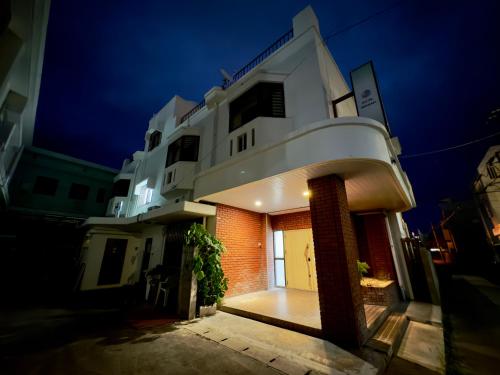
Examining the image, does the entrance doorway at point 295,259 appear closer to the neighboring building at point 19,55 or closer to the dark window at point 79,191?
the neighboring building at point 19,55

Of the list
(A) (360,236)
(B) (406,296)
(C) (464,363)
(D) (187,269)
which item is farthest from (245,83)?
(B) (406,296)

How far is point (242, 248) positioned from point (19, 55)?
26.3 feet

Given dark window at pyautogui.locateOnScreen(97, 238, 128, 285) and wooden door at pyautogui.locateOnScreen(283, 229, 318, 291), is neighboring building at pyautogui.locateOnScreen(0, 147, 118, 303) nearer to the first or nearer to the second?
dark window at pyautogui.locateOnScreen(97, 238, 128, 285)

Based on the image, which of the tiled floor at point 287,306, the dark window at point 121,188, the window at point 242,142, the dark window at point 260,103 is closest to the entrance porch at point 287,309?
the tiled floor at point 287,306

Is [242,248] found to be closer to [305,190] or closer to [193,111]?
[305,190]

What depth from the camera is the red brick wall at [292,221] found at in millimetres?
8469

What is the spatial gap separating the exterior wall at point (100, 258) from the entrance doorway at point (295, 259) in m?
8.36

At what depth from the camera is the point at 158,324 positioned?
5.21 metres

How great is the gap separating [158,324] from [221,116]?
27.0 feet

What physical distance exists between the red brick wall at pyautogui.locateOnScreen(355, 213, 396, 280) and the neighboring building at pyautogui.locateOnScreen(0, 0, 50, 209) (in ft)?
36.9

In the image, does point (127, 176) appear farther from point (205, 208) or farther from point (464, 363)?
point (464, 363)

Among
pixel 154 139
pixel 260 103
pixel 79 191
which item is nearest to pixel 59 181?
pixel 79 191

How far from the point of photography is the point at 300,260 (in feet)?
27.9

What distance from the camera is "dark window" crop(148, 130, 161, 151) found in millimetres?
13906
